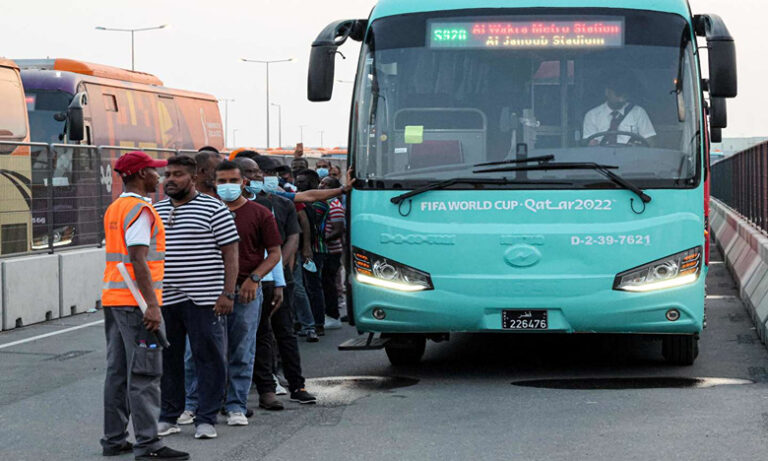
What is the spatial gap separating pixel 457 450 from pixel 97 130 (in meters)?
20.4

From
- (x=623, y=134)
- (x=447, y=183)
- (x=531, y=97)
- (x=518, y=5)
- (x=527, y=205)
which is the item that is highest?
(x=518, y=5)

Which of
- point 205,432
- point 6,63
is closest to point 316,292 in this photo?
point 205,432

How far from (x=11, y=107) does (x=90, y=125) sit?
465 centimetres

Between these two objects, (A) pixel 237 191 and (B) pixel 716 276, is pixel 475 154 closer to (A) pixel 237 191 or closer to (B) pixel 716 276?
(A) pixel 237 191

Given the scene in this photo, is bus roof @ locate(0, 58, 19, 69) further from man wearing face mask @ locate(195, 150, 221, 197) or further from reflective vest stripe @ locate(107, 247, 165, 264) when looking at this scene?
reflective vest stripe @ locate(107, 247, 165, 264)

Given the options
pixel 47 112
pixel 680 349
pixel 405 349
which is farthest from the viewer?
pixel 47 112

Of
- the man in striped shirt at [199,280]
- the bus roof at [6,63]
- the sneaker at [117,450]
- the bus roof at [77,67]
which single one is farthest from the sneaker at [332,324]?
the bus roof at [77,67]

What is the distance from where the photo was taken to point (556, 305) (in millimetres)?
9883

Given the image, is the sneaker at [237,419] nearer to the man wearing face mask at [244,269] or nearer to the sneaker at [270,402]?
the man wearing face mask at [244,269]

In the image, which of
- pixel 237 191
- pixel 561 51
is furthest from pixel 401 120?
pixel 237 191

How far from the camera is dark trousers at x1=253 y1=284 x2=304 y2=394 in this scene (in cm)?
915

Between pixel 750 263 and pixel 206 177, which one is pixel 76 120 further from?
pixel 206 177

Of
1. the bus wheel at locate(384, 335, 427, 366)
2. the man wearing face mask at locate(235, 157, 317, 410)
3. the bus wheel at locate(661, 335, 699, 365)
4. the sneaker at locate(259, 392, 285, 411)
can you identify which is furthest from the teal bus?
the sneaker at locate(259, 392, 285, 411)

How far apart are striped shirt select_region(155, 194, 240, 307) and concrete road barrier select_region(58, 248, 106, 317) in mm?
8561
